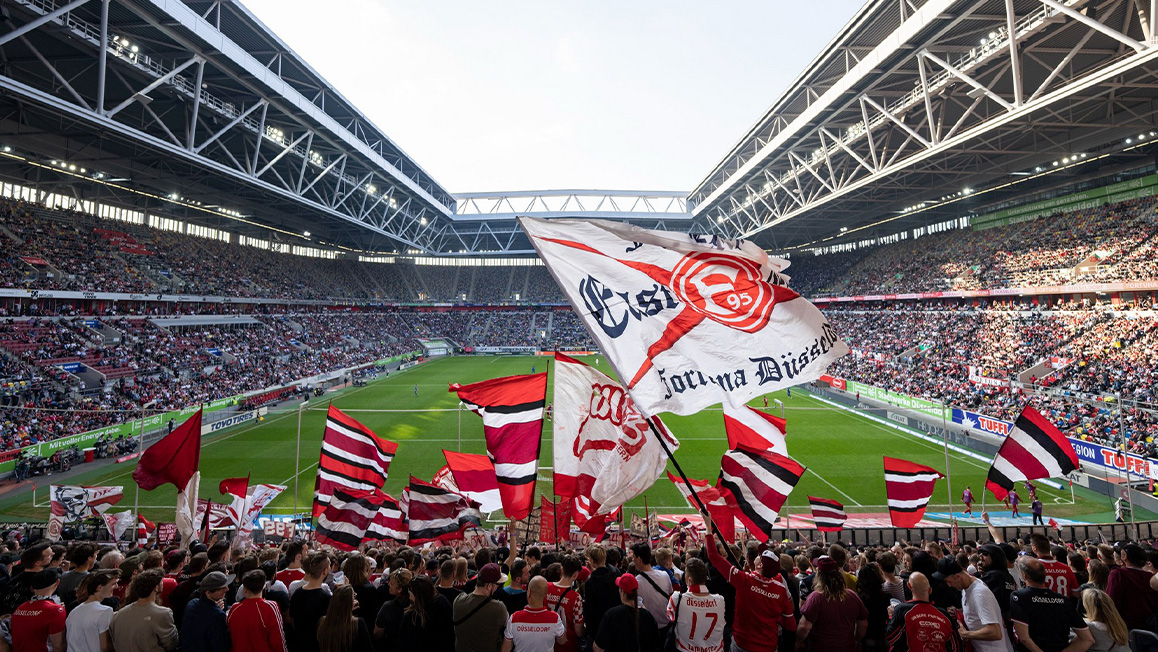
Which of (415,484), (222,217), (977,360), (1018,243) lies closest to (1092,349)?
(977,360)

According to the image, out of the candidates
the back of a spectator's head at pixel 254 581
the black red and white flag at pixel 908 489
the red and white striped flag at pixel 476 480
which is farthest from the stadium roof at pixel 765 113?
the back of a spectator's head at pixel 254 581

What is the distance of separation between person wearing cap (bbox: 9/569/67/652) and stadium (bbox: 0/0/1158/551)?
25.0 ft

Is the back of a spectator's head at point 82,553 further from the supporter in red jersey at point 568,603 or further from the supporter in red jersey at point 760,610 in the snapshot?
the supporter in red jersey at point 760,610

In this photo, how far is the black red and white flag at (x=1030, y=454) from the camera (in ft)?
30.5

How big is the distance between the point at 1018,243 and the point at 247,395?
180 feet

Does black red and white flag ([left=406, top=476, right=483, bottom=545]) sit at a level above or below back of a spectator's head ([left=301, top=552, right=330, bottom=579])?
below

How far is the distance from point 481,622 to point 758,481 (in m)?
4.48

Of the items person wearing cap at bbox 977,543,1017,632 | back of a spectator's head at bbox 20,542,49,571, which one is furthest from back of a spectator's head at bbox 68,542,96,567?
person wearing cap at bbox 977,543,1017,632

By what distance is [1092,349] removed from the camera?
27344mm

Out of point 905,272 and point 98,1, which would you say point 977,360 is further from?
point 98,1

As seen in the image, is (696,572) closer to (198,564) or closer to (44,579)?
(198,564)

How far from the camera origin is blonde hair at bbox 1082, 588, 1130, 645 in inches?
156

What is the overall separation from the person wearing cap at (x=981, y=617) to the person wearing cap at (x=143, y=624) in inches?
240

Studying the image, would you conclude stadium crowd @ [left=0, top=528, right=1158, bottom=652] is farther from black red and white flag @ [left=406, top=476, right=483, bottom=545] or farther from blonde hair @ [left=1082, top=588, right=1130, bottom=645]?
black red and white flag @ [left=406, top=476, right=483, bottom=545]
